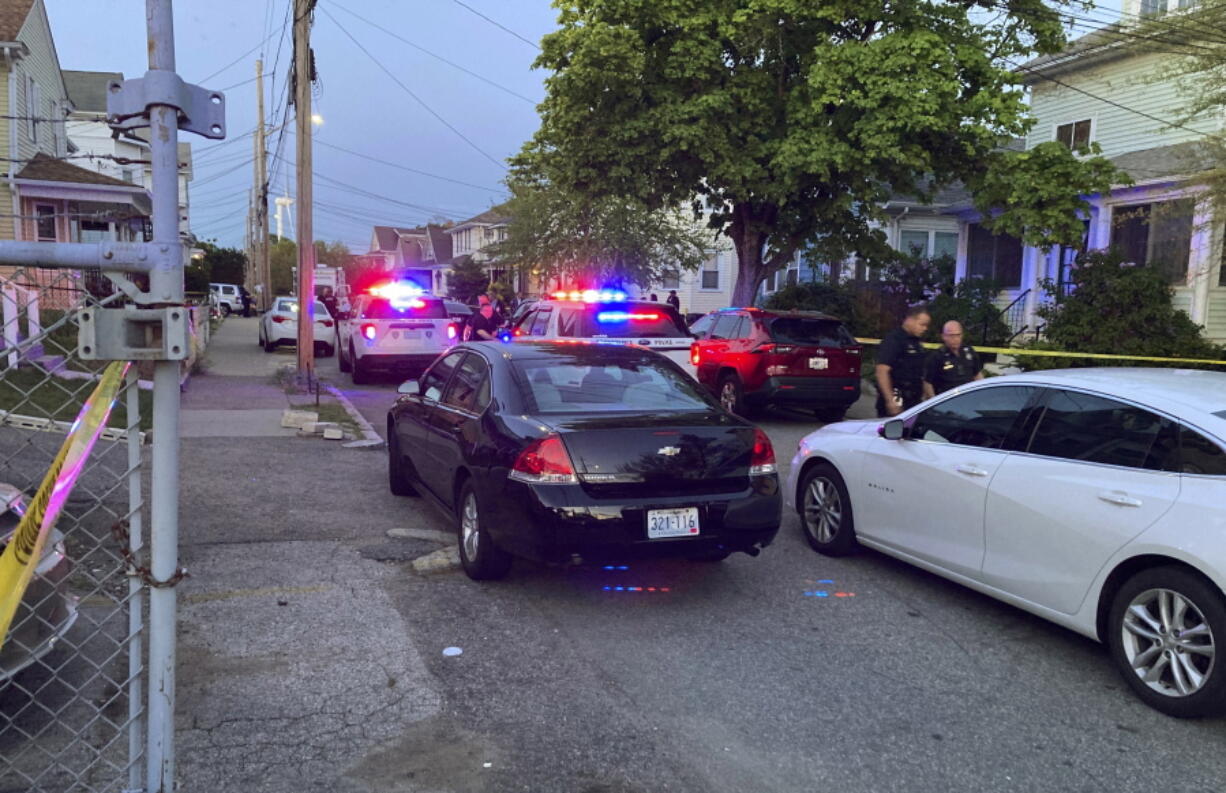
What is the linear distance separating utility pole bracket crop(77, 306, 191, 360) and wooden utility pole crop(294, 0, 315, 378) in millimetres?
13164

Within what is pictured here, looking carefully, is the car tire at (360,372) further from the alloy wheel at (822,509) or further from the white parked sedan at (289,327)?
the alloy wheel at (822,509)

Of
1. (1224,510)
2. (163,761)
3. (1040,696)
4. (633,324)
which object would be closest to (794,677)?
A: (1040,696)

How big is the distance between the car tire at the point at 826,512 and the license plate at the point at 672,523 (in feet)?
5.45

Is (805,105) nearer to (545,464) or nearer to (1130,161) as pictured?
(1130,161)

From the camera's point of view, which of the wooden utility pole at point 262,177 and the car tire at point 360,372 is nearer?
the car tire at point 360,372

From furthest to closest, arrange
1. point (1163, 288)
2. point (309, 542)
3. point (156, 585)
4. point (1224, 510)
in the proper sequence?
point (1163, 288) → point (309, 542) → point (1224, 510) → point (156, 585)

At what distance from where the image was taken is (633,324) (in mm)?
11734

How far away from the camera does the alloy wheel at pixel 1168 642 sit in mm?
3941

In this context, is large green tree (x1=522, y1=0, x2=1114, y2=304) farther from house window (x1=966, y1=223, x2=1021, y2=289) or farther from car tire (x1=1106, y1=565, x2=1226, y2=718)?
car tire (x1=1106, y1=565, x2=1226, y2=718)

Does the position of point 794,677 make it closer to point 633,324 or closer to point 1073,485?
point 1073,485

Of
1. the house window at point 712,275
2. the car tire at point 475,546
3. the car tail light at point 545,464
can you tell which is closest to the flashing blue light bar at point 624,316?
the car tire at point 475,546

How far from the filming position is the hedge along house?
675 inches

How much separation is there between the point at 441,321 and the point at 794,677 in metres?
13.1

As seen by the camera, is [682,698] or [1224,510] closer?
[1224,510]
